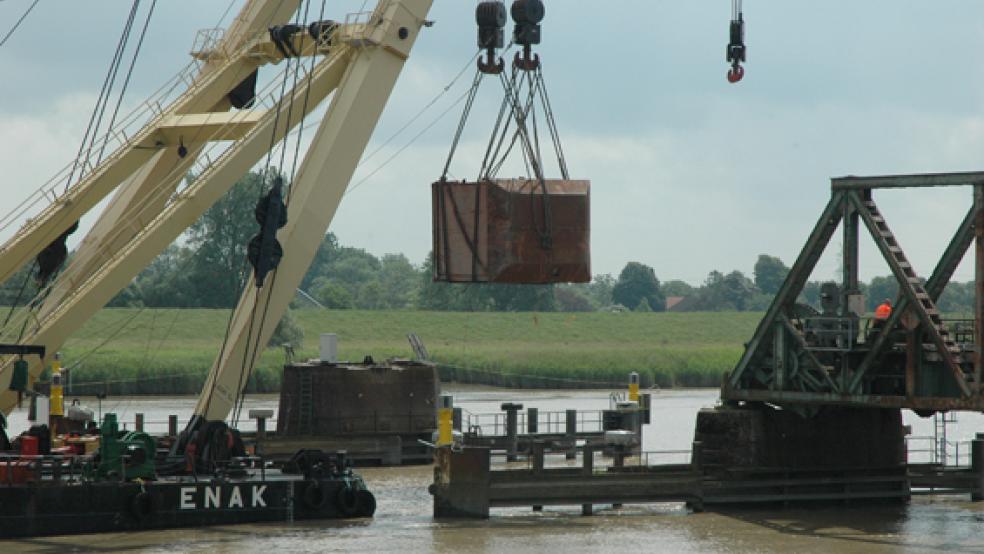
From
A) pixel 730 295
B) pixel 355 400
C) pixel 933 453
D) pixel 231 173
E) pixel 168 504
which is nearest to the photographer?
pixel 168 504

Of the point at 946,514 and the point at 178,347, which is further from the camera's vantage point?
the point at 178,347

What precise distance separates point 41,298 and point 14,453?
343 inches

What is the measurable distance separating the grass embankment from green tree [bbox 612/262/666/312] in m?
77.7

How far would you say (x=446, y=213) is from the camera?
36.1 metres

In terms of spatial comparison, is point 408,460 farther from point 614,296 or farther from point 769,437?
point 614,296

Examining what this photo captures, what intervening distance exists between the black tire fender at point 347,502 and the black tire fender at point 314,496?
0.84 feet

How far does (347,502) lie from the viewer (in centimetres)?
3262

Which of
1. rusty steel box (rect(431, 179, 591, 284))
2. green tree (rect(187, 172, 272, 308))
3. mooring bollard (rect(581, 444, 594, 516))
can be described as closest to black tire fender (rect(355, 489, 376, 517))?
mooring bollard (rect(581, 444, 594, 516))

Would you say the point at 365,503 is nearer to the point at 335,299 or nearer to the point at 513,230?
the point at 513,230

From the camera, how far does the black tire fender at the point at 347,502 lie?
3256cm

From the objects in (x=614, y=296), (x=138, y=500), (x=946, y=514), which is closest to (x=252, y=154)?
(x=138, y=500)

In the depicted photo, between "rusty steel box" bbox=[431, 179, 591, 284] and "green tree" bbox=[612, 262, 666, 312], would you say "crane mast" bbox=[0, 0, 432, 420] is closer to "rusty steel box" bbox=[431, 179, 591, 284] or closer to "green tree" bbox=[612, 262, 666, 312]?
"rusty steel box" bbox=[431, 179, 591, 284]

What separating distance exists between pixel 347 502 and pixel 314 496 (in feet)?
2.08

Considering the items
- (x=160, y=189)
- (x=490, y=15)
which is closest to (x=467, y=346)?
(x=160, y=189)
